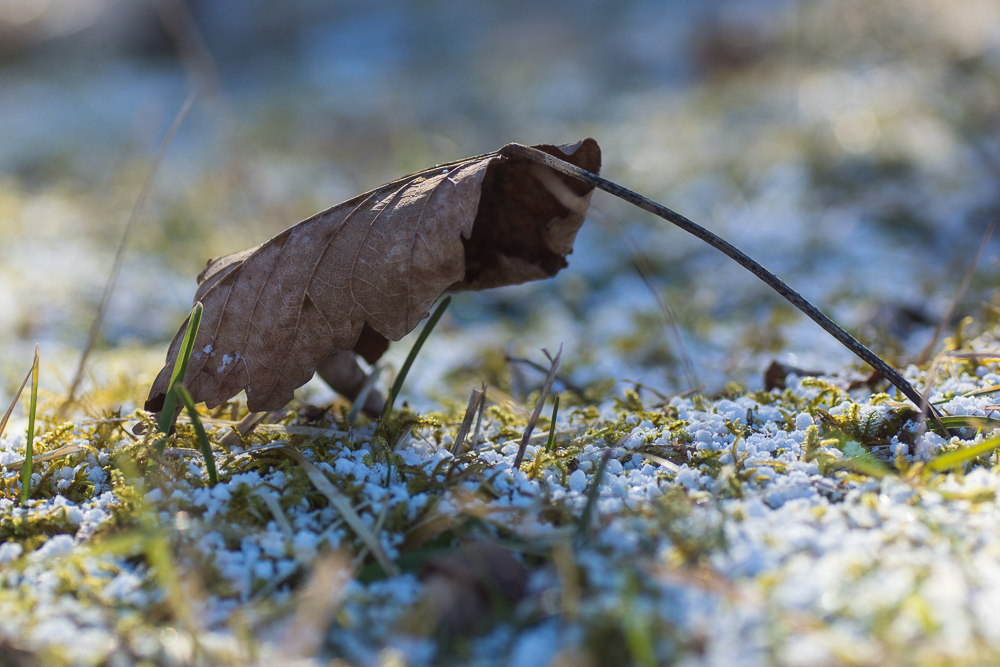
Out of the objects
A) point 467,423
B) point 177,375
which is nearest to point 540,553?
point 467,423

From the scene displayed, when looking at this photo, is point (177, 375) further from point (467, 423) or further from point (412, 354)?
point (467, 423)

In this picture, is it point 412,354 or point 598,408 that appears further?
point 598,408

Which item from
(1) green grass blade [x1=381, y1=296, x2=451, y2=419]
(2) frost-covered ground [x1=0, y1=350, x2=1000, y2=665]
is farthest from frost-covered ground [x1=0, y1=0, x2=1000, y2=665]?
(1) green grass blade [x1=381, y1=296, x2=451, y2=419]

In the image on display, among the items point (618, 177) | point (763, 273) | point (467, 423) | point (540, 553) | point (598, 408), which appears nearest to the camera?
point (540, 553)

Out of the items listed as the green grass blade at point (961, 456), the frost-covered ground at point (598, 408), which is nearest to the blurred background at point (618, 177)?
the frost-covered ground at point (598, 408)

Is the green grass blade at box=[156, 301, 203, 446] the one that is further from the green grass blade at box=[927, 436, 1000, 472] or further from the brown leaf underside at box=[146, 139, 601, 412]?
the green grass blade at box=[927, 436, 1000, 472]

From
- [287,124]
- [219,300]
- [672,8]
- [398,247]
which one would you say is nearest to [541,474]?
[398,247]
